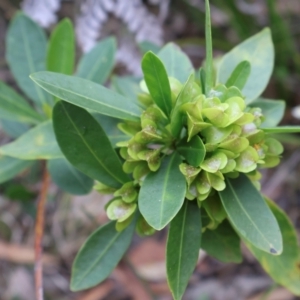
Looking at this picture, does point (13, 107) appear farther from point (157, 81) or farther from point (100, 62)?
point (157, 81)

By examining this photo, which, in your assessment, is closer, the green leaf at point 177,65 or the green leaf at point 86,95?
the green leaf at point 86,95

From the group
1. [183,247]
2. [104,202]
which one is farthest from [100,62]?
[104,202]

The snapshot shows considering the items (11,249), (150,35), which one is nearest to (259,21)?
(150,35)

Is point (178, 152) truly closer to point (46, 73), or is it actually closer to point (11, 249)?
point (46, 73)

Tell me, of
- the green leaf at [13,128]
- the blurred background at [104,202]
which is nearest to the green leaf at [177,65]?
the green leaf at [13,128]

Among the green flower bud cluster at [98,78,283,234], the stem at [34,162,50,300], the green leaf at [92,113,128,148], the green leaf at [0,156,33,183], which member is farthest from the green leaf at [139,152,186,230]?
the green leaf at [0,156,33,183]

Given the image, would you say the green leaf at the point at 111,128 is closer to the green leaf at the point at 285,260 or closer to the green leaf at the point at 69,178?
the green leaf at the point at 69,178
